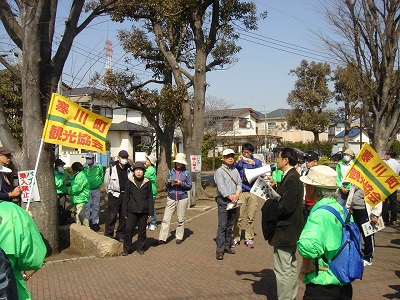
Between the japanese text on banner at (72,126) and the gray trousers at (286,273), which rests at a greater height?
the japanese text on banner at (72,126)

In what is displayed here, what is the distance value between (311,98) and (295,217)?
37.3 m

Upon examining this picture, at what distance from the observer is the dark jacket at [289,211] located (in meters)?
4.84

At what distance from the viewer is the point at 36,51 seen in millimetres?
7645

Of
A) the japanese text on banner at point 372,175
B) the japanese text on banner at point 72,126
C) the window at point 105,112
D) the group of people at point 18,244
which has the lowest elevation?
the group of people at point 18,244

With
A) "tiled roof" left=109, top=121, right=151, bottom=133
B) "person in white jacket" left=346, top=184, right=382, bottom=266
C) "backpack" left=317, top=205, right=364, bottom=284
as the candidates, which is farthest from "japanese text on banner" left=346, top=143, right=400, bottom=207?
"tiled roof" left=109, top=121, right=151, bottom=133

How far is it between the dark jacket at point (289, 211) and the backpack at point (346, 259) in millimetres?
1263

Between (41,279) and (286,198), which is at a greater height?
(286,198)

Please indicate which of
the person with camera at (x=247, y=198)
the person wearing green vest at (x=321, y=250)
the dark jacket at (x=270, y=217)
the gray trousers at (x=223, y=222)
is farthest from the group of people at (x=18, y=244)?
the person with camera at (x=247, y=198)

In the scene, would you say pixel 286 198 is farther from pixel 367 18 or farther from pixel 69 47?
pixel 367 18

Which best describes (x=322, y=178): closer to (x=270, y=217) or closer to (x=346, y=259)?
(x=346, y=259)

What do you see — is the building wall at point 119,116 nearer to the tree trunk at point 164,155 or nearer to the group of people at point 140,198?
the tree trunk at point 164,155

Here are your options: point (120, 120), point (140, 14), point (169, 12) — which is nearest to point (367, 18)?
point (169, 12)

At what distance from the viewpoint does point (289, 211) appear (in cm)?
485

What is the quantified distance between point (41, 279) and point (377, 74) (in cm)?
1060
